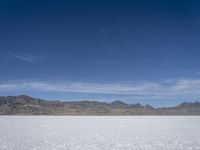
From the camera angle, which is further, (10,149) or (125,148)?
(125,148)

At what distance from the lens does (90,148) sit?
106ft

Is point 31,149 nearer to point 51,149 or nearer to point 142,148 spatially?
point 51,149

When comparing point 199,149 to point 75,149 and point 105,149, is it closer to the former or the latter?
point 105,149

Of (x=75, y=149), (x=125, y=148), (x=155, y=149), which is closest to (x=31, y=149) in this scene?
(x=75, y=149)

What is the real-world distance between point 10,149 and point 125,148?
39.8ft

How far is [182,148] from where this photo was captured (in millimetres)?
31719

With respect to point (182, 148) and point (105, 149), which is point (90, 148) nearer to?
point (105, 149)

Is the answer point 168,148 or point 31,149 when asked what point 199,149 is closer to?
point 168,148

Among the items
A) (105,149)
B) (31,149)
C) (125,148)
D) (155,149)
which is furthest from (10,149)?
(155,149)

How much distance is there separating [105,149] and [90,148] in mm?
1860

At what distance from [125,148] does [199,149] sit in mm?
7720

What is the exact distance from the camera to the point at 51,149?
31.2 m

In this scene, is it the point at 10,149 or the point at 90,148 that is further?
the point at 90,148

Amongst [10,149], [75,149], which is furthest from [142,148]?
[10,149]
